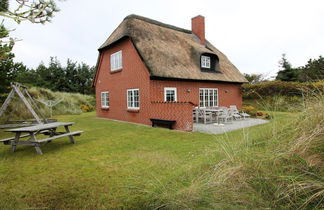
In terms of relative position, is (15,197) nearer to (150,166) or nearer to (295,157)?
(150,166)

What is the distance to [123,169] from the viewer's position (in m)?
3.72

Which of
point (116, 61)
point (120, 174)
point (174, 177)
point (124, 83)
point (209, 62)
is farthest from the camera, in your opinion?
point (209, 62)

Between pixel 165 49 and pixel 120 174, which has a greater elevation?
pixel 165 49

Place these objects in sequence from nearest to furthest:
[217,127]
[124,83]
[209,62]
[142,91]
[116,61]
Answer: [217,127] < [142,91] < [124,83] < [116,61] < [209,62]

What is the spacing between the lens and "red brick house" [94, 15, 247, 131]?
9883 mm

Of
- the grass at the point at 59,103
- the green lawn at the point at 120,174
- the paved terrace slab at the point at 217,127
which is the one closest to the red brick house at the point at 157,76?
the paved terrace slab at the point at 217,127

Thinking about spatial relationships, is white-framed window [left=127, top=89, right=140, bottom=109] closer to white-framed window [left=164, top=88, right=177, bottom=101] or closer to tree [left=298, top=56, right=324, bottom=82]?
white-framed window [left=164, top=88, right=177, bottom=101]

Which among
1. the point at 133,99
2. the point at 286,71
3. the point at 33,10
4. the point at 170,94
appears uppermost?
the point at 286,71

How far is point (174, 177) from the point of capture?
304cm

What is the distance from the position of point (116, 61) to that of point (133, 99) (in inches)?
133

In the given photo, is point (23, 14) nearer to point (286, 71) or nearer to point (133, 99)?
point (133, 99)

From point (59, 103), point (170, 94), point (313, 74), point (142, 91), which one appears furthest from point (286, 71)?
point (59, 103)

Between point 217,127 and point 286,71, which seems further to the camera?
point 286,71

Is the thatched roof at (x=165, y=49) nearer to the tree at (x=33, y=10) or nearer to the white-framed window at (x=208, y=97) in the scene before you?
the white-framed window at (x=208, y=97)
